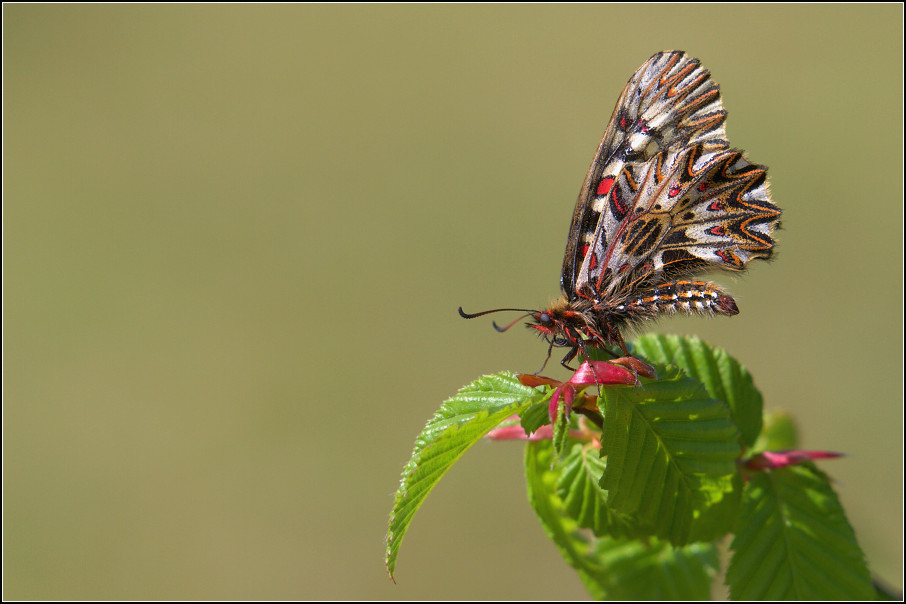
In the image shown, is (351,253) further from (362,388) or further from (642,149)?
(642,149)

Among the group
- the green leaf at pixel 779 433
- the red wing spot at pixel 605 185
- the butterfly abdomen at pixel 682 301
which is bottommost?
the green leaf at pixel 779 433

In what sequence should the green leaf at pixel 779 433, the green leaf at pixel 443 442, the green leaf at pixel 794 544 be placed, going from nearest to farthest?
1. the green leaf at pixel 443 442
2. the green leaf at pixel 794 544
3. the green leaf at pixel 779 433

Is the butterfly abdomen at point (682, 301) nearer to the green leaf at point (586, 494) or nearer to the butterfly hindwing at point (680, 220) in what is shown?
the butterfly hindwing at point (680, 220)

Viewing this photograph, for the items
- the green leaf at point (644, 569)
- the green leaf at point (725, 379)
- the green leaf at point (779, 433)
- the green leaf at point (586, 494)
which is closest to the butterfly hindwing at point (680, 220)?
the green leaf at point (725, 379)

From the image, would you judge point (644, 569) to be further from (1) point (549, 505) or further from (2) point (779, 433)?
(2) point (779, 433)

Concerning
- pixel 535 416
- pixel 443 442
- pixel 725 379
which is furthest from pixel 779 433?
pixel 443 442

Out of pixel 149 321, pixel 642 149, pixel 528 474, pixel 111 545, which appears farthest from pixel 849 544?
pixel 149 321

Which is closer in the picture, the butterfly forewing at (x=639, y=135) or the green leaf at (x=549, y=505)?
the green leaf at (x=549, y=505)
